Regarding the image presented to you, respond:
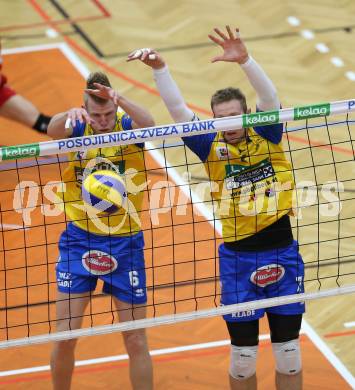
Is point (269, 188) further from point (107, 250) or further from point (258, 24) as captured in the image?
point (258, 24)

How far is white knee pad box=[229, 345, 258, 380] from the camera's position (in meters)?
7.11

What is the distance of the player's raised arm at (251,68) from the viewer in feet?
22.8

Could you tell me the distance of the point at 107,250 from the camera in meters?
7.27

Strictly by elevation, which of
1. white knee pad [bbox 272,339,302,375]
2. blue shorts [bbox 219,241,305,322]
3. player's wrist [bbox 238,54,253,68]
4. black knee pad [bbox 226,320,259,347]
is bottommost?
white knee pad [bbox 272,339,302,375]

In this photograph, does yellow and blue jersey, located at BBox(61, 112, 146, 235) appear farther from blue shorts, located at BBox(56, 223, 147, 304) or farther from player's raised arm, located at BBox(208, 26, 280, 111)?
player's raised arm, located at BBox(208, 26, 280, 111)

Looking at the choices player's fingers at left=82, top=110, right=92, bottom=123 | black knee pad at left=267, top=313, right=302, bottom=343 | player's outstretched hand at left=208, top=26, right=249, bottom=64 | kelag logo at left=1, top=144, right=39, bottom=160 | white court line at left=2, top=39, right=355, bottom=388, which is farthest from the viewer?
white court line at left=2, top=39, right=355, bottom=388

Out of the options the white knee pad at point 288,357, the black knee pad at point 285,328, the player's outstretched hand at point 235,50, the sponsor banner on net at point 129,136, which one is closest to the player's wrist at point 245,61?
the player's outstretched hand at point 235,50

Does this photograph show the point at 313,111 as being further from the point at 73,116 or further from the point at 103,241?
the point at 103,241

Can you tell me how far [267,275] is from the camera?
7109 mm

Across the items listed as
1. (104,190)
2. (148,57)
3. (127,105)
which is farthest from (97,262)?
(148,57)

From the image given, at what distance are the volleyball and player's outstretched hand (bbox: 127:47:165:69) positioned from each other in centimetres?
82

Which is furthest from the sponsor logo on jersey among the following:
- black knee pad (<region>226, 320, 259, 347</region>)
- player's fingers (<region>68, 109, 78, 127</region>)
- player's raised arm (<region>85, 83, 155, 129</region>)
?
black knee pad (<region>226, 320, 259, 347</region>)

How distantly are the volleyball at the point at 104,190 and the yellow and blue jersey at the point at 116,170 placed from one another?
0.19m

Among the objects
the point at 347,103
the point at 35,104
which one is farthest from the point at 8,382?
the point at 35,104
